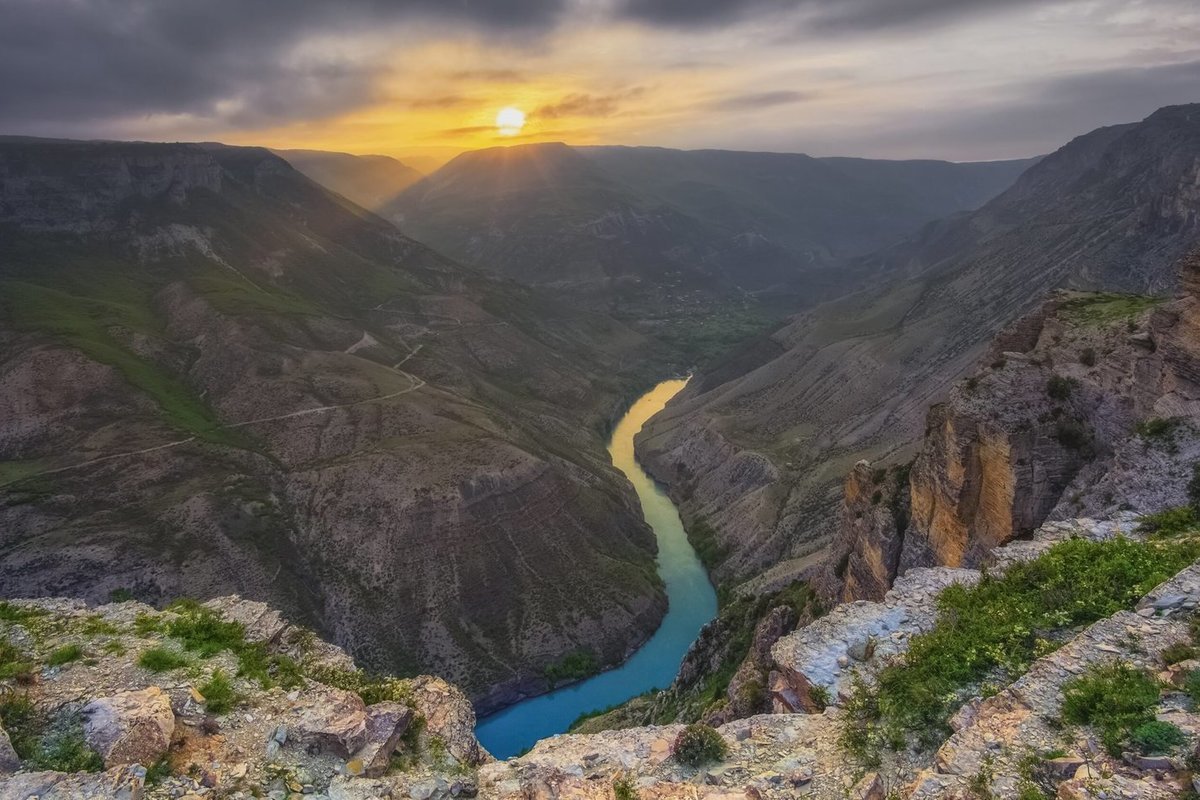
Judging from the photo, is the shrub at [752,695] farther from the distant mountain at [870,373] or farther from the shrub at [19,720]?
the distant mountain at [870,373]

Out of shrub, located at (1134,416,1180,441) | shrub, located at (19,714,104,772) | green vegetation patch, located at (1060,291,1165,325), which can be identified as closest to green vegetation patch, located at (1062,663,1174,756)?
shrub, located at (1134,416,1180,441)

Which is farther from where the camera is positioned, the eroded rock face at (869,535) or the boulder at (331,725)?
the eroded rock face at (869,535)

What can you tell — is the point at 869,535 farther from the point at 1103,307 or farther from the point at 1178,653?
the point at 1178,653

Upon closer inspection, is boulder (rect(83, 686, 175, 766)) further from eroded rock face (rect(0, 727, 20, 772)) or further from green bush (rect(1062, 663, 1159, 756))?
green bush (rect(1062, 663, 1159, 756))

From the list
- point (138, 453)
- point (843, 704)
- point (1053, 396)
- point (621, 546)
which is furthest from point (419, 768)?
point (138, 453)

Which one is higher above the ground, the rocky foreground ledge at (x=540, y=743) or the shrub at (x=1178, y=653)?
the shrub at (x=1178, y=653)

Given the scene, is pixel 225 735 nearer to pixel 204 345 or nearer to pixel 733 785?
pixel 733 785

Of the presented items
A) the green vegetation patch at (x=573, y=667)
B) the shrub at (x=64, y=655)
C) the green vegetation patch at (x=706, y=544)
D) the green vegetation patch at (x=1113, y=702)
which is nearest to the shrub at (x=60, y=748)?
the shrub at (x=64, y=655)
